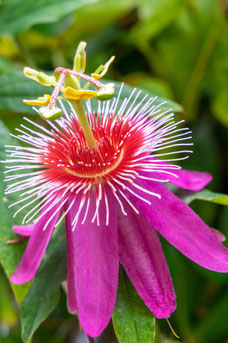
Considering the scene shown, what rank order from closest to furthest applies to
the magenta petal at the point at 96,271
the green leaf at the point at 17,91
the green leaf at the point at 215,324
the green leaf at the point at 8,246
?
the magenta petal at the point at 96,271 < the green leaf at the point at 8,246 < the green leaf at the point at 17,91 < the green leaf at the point at 215,324

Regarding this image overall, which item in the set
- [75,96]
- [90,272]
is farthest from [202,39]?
[90,272]

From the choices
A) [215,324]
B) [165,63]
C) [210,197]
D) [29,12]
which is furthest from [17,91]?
[215,324]

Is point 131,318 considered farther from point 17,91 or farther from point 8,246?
point 17,91

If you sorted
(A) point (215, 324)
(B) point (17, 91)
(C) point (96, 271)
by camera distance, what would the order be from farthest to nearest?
(A) point (215, 324)
(B) point (17, 91)
(C) point (96, 271)

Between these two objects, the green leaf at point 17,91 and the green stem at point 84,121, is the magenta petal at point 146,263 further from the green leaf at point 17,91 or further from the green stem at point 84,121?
the green leaf at point 17,91

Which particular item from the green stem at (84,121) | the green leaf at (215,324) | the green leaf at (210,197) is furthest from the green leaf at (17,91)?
the green leaf at (215,324)

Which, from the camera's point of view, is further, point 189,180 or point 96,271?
point 189,180

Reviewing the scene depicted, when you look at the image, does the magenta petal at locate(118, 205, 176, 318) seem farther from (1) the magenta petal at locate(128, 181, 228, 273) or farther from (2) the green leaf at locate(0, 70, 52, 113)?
(2) the green leaf at locate(0, 70, 52, 113)
